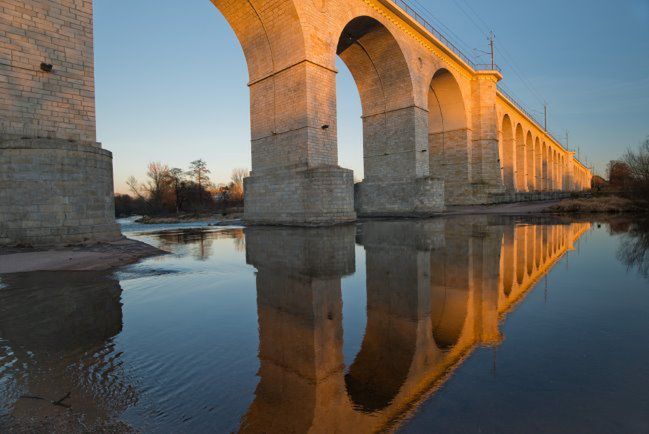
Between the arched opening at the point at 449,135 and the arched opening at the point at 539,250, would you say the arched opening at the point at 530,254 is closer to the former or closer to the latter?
the arched opening at the point at 539,250

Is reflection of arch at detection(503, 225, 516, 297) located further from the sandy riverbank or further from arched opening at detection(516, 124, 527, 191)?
arched opening at detection(516, 124, 527, 191)

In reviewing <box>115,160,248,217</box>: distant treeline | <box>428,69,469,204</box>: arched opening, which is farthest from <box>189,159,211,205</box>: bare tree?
<box>428,69,469,204</box>: arched opening

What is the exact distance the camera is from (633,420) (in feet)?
5.04

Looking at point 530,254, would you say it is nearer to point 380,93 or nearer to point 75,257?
point 75,257

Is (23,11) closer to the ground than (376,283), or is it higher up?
higher up

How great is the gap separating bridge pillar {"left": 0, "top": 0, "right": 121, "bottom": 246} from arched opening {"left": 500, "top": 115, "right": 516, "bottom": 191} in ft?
120

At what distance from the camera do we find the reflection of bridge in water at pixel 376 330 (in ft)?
5.89

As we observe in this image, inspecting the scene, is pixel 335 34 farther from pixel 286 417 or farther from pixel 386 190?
pixel 286 417

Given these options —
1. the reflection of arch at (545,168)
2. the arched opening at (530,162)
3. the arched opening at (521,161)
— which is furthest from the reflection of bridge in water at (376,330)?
the reflection of arch at (545,168)

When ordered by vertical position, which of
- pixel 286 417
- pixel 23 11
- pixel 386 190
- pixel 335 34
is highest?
pixel 335 34

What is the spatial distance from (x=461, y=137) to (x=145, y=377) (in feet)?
97.5

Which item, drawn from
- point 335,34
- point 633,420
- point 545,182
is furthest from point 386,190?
point 545,182

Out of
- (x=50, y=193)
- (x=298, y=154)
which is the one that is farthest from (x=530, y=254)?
(x=298, y=154)

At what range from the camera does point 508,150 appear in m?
38.0
